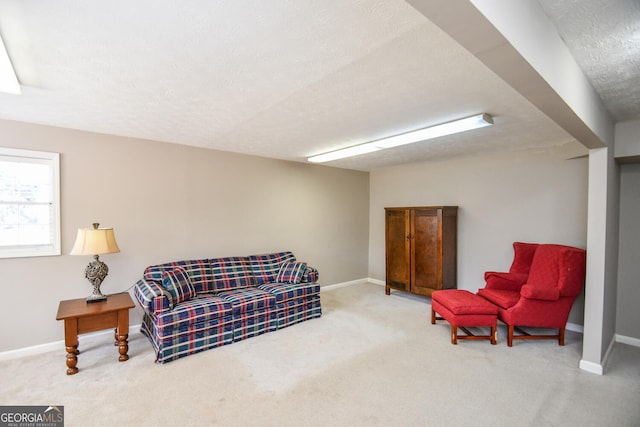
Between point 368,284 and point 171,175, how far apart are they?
3978 mm

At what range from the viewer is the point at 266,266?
427 centimetres

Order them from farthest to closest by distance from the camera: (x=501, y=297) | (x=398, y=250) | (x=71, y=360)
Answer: (x=398, y=250) < (x=501, y=297) < (x=71, y=360)

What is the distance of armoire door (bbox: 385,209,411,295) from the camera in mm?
4832

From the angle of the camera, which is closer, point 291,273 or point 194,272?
point 194,272

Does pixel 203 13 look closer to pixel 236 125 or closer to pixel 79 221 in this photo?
pixel 236 125

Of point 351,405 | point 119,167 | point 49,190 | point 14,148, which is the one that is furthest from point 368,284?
point 14,148

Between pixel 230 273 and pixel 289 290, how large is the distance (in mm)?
839

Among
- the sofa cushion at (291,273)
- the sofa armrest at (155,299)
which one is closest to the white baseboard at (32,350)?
the sofa armrest at (155,299)

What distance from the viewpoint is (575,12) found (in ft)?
4.36

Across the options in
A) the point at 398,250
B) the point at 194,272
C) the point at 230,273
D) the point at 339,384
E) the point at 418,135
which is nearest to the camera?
the point at 339,384

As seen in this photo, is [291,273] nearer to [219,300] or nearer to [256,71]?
[219,300]

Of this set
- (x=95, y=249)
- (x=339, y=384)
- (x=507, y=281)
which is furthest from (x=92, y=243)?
(x=507, y=281)

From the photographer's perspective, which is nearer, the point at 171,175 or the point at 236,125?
the point at 236,125

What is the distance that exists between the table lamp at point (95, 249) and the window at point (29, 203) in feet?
1.30
